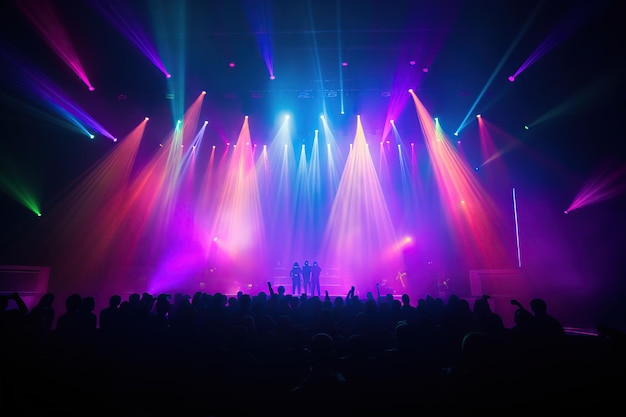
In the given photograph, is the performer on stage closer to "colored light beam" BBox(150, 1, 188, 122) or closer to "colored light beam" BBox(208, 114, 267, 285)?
"colored light beam" BBox(208, 114, 267, 285)

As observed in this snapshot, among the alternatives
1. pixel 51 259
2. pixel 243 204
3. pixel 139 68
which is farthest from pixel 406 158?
pixel 51 259

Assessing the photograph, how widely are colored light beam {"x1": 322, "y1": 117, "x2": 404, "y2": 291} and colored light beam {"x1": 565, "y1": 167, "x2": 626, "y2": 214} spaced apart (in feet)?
33.2

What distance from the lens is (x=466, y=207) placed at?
52.2ft

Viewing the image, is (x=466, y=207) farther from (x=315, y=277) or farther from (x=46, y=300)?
(x=46, y=300)

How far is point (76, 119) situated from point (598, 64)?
15229 millimetres

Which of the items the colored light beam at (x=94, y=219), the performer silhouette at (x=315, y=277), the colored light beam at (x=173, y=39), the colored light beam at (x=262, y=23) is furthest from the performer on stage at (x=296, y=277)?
the colored light beam at (x=262, y=23)

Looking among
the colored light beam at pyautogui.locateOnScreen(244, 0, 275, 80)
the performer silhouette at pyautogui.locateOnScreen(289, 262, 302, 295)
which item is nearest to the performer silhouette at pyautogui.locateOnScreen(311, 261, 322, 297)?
the performer silhouette at pyautogui.locateOnScreen(289, 262, 302, 295)

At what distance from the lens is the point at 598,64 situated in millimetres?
7613

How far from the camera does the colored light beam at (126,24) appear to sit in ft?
24.7

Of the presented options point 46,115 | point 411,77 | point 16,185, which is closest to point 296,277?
point 411,77

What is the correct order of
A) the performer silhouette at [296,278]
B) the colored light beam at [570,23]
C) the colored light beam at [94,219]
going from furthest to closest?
the performer silhouette at [296,278], the colored light beam at [94,219], the colored light beam at [570,23]

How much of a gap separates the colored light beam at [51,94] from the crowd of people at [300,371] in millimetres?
6990

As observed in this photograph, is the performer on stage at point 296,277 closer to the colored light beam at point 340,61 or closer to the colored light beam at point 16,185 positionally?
the colored light beam at point 340,61

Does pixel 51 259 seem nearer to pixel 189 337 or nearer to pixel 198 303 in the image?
pixel 198 303
